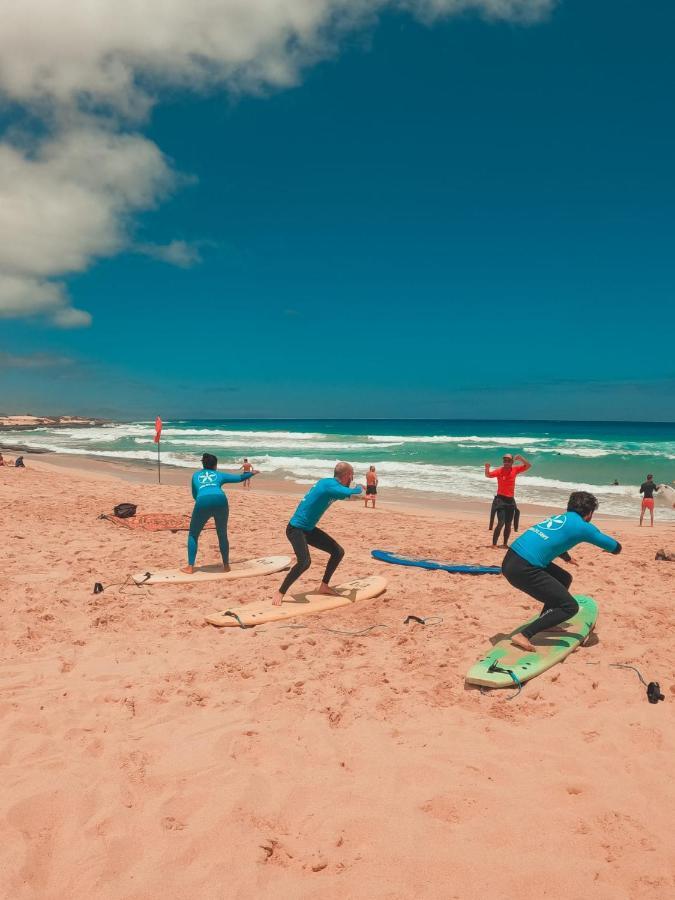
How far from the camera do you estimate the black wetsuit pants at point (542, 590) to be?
5227 millimetres

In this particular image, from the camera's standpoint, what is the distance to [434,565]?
332 inches

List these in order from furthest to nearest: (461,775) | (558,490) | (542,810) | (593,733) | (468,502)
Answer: (558,490), (468,502), (593,733), (461,775), (542,810)

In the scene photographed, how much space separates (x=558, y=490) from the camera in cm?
2244

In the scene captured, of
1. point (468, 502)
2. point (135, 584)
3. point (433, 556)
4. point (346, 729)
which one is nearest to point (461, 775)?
point (346, 729)

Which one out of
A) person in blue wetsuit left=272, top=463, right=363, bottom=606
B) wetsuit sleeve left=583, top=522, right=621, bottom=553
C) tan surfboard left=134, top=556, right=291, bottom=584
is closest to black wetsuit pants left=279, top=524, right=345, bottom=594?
person in blue wetsuit left=272, top=463, right=363, bottom=606

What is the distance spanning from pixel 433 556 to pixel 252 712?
5.49 metres

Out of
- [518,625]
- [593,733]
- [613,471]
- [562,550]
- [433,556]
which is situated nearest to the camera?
[593,733]

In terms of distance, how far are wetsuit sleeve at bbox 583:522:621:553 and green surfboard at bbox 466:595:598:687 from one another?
42.1 inches

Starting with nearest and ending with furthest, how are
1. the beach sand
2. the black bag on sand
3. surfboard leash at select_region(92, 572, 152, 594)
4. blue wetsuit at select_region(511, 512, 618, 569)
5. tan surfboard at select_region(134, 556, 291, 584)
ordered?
the beach sand → blue wetsuit at select_region(511, 512, 618, 569) → surfboard leash at select_region(92, 572, 152, 594) → tan surfboard at select_region(134, 556, 291, 584) → the black bag on sand

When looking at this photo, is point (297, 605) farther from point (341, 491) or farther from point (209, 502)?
point (209, 502)

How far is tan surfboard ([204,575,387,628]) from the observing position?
6223 mm

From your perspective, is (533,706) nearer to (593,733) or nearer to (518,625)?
(593,733)

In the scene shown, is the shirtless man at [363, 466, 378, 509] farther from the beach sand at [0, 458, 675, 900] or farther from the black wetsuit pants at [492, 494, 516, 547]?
the beach sand at [0, 458, 675, 900]

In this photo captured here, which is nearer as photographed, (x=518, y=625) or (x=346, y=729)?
(x=346, y=729)
